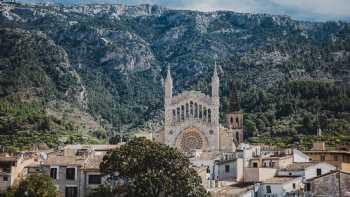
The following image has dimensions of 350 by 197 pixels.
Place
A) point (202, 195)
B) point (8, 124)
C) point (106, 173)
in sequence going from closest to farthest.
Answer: point (202, 195) < point (106, 173) < point (8, 124)

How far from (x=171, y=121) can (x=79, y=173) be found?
42.9 m

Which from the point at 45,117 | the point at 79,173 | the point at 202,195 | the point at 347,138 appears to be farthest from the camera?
the point at 45,117

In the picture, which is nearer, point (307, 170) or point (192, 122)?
point (307, 170)

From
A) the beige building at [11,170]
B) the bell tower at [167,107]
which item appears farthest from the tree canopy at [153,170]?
the bell tower at [167,107]

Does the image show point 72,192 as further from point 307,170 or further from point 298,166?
point 298,166

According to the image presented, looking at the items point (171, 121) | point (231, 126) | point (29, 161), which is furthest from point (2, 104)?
point (29, 161)

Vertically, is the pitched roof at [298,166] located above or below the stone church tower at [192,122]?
below

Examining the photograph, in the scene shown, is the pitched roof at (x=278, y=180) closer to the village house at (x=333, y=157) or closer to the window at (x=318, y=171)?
the window at (x=318, y=171)

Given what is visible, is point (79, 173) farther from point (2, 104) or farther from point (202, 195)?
point (2, 104)

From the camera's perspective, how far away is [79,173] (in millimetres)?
70125

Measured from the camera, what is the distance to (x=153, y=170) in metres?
62.0

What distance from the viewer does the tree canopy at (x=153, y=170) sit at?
60.7 meters

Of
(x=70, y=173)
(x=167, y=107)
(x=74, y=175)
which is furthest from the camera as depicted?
(x=167, y=107)

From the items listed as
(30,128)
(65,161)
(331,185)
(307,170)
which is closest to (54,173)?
(65,161)
